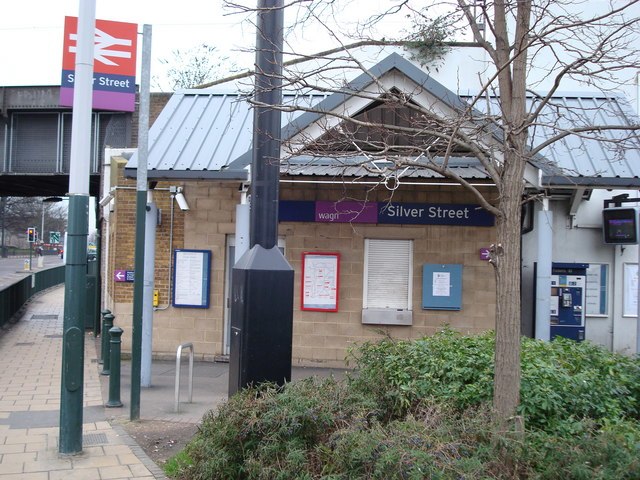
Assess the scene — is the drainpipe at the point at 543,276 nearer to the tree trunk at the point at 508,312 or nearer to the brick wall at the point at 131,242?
the tree trunk at the point at 508,312

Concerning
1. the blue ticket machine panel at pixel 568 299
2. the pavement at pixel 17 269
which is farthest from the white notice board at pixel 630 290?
the pavement at pixel 17 269

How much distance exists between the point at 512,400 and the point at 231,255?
8265mm

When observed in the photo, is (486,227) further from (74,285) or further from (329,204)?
(74,285)

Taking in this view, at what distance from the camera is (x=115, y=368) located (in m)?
8.71

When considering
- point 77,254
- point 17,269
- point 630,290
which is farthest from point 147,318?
point 17,269

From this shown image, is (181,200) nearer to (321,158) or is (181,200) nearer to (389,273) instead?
(321,158)

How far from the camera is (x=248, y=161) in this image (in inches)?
429

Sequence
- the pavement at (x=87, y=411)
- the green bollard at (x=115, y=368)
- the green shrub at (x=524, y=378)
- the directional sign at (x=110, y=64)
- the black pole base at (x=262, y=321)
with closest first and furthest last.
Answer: the green shrub at (x=524, y=378)
the black pole base at (x=262, y=321)
the pavement at (x=87, y=411)
the green bollard at (x=115, y=368)
the directional sign at (x=110, y=64)

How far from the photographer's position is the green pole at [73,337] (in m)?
6.62

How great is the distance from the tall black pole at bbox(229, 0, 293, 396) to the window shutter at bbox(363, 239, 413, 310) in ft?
21.0

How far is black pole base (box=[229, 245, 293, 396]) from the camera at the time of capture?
6.00 metres

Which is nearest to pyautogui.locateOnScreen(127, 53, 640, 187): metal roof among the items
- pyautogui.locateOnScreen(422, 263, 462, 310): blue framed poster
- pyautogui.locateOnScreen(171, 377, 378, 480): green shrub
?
pyautogui.locateOnScreen(422, 263, 462, 310): blue framed poster

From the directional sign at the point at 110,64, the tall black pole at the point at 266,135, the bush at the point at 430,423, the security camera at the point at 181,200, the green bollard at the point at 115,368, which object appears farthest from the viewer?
the security camera at the point at 181,200

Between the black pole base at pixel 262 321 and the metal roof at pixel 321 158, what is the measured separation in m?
3.60
